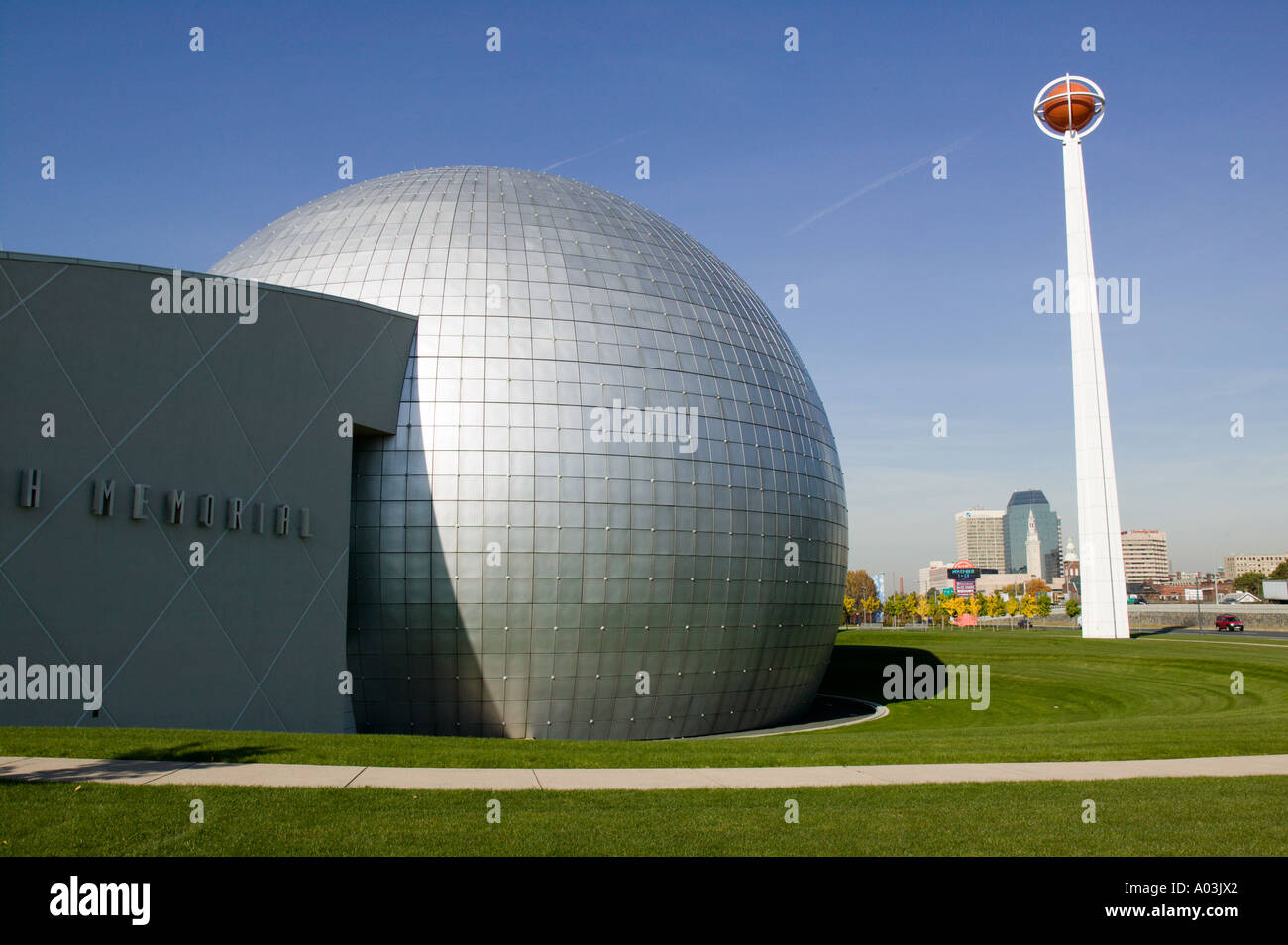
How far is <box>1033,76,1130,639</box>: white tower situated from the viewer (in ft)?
225

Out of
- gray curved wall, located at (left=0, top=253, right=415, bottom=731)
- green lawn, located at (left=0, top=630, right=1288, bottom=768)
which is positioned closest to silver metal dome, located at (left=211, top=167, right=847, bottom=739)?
gray curved wall, located at (left=0, top=253, right=415, bottom=731)

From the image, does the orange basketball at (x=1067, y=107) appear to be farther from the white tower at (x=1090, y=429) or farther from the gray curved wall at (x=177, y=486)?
the gray curved wall at (x=177, y=486)

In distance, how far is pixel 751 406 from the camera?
1076 inches

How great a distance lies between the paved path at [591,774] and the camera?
40.6ft

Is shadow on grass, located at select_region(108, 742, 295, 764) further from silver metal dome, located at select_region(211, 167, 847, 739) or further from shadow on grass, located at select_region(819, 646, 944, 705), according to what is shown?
shadow on grass, located at select_region(819, 646, 944, 705)

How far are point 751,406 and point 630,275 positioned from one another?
17.1 feet

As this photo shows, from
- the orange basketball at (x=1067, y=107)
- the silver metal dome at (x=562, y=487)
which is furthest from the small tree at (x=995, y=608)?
the silver metal dome at (x=562, y=487)

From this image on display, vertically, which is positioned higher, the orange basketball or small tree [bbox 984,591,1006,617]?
the orange basketball

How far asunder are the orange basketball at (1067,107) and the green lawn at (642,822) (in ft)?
235

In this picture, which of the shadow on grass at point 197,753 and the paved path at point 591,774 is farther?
the shadow on grass at point 197,753

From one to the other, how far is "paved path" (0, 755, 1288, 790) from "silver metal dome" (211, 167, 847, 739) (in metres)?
9.52
